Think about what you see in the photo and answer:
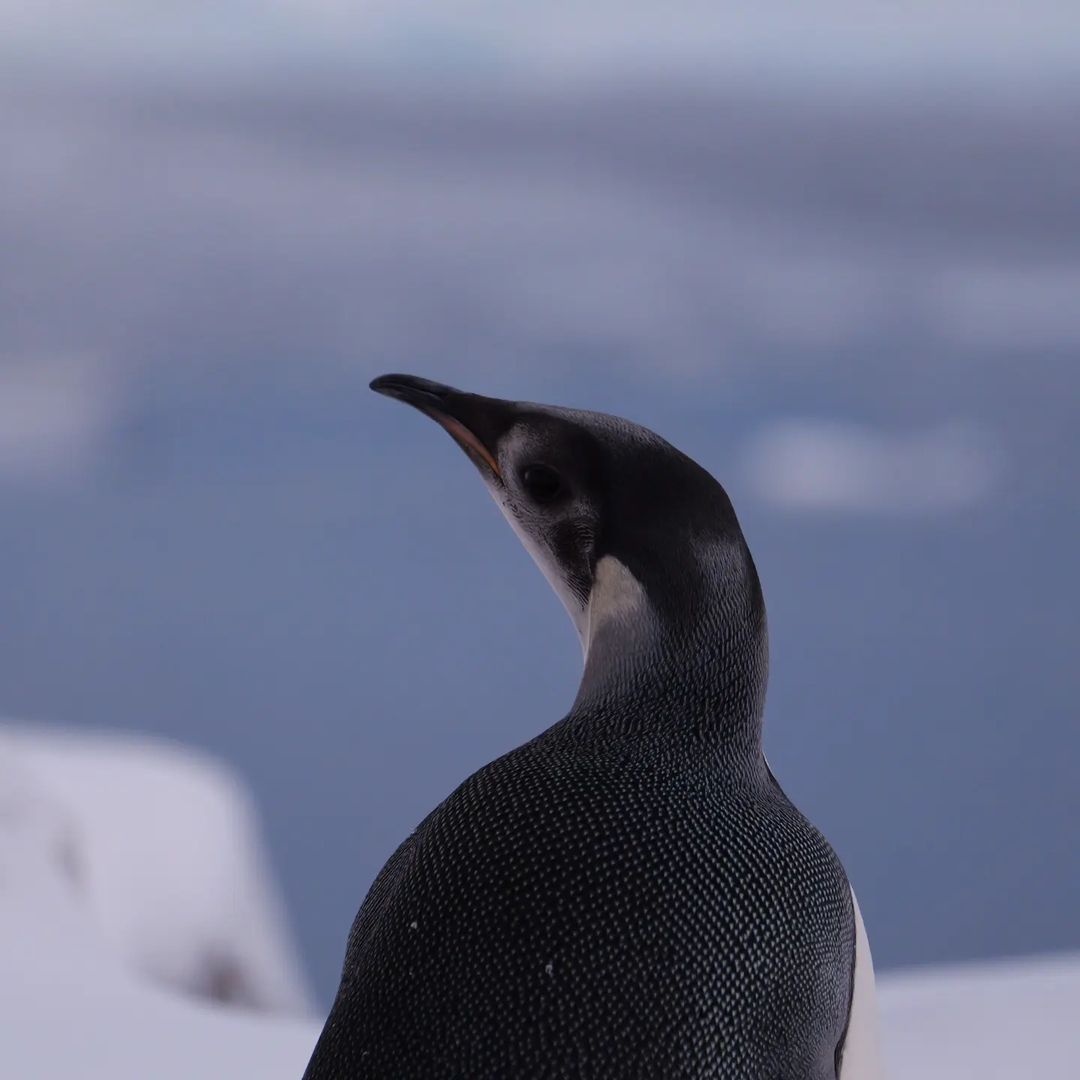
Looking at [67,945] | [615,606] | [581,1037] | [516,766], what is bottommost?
[67,945]

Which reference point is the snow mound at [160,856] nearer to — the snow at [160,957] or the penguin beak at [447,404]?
the snow at [160,957]

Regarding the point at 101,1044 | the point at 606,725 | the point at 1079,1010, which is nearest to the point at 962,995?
the point at 1079,1010

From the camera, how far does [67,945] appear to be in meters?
2.13

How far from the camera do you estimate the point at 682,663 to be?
92cm

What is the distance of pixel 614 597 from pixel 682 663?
0.22 feet

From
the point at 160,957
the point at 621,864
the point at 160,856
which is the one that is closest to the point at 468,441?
A: the point at 621,864

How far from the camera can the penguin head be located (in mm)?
918

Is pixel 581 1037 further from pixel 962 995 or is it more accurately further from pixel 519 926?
pixel 962 995

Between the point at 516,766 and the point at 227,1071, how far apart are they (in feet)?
3.32

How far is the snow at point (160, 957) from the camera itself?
1740 millimetres

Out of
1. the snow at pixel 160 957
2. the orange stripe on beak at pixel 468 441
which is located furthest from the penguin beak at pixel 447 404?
the snow at pixel 160 957

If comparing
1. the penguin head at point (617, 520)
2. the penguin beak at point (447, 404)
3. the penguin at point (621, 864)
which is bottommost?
the penguin at point (621, 864)

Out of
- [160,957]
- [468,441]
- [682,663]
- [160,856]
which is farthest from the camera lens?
[160,856]

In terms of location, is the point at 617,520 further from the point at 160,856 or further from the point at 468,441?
the point at 160,856
